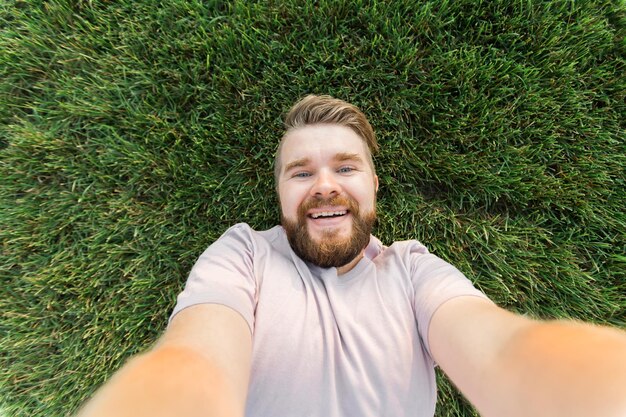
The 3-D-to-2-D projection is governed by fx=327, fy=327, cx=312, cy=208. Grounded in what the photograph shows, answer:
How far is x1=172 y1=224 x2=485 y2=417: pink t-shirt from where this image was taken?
1258 millimetres

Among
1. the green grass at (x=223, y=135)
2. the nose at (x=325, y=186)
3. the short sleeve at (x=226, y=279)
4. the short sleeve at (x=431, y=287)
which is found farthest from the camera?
the green grass at (x=223, y=135)

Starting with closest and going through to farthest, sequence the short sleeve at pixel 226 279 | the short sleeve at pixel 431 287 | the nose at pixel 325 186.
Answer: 1. the short sleeve at pixel 226 279
2. the short sleeve at pixel 431 287
3. the nose at pixel 325 186

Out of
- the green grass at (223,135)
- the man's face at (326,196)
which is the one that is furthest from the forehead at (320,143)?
the green grass at (223,135)

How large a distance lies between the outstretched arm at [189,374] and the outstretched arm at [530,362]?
755mm

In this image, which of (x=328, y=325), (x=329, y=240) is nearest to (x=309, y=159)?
(x=329, y=240)

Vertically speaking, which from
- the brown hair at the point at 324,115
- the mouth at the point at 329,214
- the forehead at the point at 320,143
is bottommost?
the mouth at the point at 329,214

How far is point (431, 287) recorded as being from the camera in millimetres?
1398

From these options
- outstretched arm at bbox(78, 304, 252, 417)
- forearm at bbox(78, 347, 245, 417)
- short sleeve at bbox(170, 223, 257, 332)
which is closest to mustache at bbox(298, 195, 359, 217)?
short sleeve at bbox(170, 223, 257, 332)

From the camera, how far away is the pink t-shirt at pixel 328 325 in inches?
49.5

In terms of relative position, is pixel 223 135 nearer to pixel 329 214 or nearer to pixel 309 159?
pixel 309 159

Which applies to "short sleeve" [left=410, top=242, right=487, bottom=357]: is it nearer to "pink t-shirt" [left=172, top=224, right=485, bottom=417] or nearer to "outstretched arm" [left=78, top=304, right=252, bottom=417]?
"pink t-shirt" [left=172, top=224, right=485, bottom=417]

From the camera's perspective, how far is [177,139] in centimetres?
188

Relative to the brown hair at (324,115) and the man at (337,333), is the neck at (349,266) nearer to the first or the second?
the man at (337,333)

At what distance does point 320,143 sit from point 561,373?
1184mm
